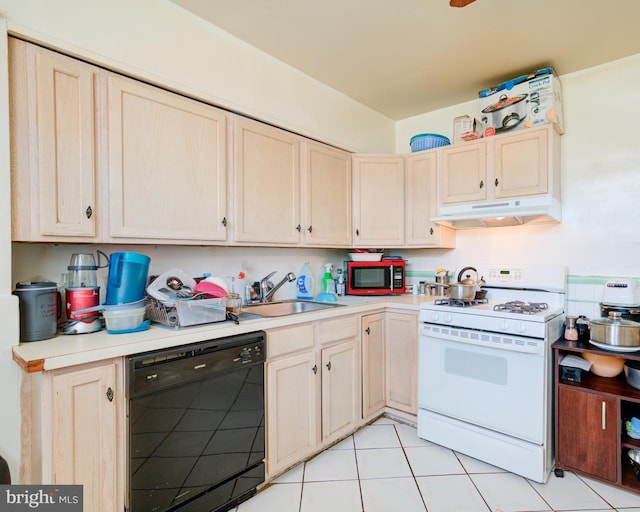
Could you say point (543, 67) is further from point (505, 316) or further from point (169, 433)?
point (169, 433)

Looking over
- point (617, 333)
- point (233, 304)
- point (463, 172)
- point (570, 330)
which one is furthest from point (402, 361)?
point (463, 172)

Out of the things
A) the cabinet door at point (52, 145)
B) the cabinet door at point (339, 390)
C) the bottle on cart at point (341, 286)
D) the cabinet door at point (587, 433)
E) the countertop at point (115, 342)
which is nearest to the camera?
the countertop at point (115, 342)

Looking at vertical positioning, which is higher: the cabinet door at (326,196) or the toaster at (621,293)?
the cabinet door at (326,196)

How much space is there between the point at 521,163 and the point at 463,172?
0.39 metres

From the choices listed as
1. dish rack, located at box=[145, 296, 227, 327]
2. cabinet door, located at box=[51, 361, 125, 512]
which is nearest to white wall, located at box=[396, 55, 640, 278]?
dish rack, located at box=[145, 296, 227, 327]

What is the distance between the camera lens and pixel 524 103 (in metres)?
2.40

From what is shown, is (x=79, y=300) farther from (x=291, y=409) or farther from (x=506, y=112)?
(x=506, y=112)

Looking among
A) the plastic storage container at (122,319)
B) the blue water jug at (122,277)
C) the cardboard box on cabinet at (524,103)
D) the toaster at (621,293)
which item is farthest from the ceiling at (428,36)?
the plastic storage container at (122,319)

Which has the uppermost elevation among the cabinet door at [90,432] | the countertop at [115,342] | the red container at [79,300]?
the red container at [79,300]

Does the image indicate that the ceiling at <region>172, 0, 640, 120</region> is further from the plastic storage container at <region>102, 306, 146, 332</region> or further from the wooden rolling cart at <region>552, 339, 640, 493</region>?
the wooden rolling cart at <region>552, 339, 640, 493</region>

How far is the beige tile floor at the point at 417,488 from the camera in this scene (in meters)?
1.71

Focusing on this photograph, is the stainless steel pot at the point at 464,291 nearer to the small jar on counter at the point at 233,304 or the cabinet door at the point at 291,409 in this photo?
the cabinet door at the point at 291,409

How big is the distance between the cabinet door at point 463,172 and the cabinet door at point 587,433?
4.66 feet

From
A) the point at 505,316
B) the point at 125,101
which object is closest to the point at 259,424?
the point at 505,316
